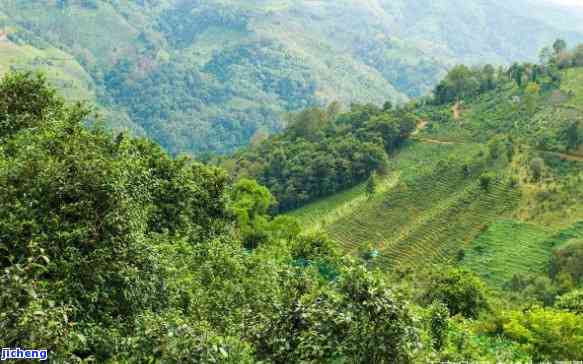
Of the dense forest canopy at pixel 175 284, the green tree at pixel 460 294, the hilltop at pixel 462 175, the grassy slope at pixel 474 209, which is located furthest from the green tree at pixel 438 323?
the grassy slope at pixel 474 209

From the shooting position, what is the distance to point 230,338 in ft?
34.4

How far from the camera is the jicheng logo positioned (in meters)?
8.12

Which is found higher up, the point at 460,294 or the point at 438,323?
the point at 438,323

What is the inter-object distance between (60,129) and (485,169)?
139ft

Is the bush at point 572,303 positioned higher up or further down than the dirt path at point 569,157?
further down

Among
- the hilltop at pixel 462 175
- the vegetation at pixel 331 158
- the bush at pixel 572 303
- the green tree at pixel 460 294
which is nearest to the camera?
the bush at pixel 572 303

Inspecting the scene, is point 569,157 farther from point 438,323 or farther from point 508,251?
point 438,323

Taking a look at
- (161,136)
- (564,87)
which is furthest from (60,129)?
(161,136)

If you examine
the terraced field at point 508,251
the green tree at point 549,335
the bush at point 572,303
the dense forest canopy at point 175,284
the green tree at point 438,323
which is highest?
the dense forest canopy at point 175,284

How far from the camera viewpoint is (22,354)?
8227 millimetres

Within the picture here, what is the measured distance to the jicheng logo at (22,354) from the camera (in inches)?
320

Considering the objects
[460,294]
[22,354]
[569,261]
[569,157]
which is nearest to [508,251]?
[569,261]

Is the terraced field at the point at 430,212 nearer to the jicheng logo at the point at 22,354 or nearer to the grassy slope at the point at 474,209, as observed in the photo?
the grassy slope at the point at 474,209

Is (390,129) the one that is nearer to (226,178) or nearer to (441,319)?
(226,178)
